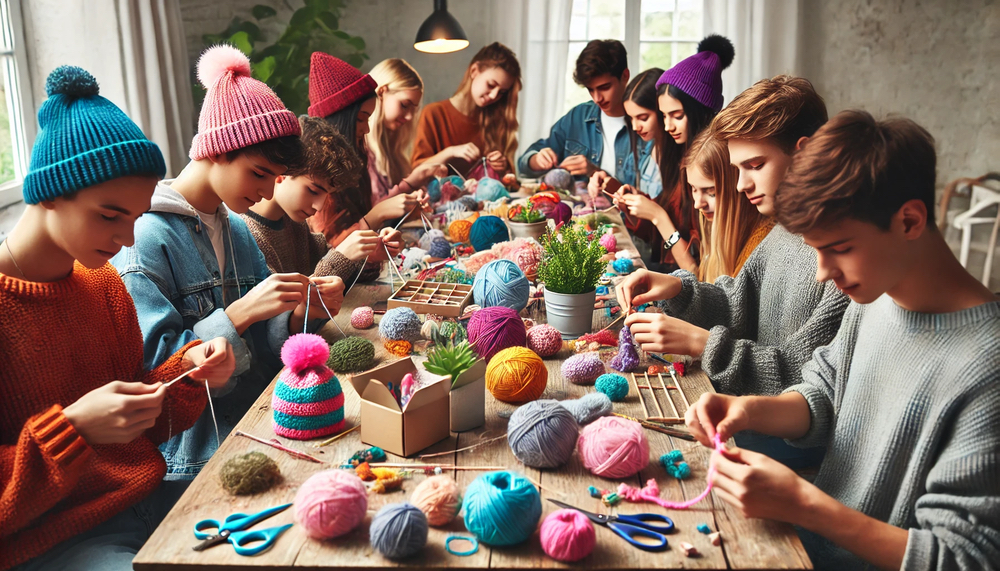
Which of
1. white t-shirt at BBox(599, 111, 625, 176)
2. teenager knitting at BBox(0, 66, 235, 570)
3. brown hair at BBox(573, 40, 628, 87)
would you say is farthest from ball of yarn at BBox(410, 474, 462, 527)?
white t-shirt at BBox(599, 111, 625, 176)

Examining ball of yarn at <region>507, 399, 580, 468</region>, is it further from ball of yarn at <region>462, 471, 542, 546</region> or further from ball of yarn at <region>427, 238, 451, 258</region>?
ball of yarn at <region>427, 238, 451, 258</region>

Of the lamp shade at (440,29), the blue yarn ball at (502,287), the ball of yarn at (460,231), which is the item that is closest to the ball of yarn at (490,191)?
the ball of yarn at (460,231)

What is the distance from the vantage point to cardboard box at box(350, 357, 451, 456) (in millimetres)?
1329

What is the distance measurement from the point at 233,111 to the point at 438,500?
47.9 inches

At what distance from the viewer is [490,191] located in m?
3.83

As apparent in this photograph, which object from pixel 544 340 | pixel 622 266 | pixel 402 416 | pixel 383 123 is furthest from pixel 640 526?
pixel 383 123

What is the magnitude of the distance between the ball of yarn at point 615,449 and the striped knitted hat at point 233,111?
1151 mm

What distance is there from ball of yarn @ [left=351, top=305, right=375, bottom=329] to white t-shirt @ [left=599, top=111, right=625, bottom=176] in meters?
2.92

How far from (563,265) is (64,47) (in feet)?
10.0

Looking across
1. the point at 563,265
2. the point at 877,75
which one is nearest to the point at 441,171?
the point at 563,265

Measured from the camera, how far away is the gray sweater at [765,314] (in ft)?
5.59

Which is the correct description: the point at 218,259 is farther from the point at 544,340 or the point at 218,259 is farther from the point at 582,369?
the point at 582,369

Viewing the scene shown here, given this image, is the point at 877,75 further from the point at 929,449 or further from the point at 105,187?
the point at 105,187

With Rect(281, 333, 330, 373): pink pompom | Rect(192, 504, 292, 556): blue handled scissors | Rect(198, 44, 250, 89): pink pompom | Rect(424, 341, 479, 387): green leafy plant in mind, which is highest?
Rect(198, 44, 250, 89): pink pompom
